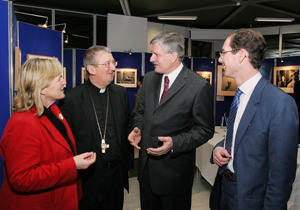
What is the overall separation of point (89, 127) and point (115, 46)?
24.4 feet

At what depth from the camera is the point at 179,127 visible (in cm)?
195

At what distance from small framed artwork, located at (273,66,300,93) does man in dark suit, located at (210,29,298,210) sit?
818 centimetres

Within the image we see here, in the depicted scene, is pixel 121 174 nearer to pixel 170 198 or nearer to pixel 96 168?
pixel 96 168

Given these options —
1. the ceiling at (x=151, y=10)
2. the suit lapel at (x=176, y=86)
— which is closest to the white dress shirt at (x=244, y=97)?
the suit lapel at (x=176, y=86)

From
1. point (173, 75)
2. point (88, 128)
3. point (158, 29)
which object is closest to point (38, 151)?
point (88, 128)

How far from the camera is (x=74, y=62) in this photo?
8.08m

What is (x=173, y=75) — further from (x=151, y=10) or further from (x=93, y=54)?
(x=151, y=10)

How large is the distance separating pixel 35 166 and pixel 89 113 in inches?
37.8

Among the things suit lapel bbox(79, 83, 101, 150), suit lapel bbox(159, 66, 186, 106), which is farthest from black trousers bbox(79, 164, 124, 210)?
suit lapel bbox(159, 66, 186, 106)

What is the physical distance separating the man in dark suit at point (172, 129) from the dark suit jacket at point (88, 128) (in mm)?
332

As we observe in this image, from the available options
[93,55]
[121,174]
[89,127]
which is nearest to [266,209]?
[121,174]

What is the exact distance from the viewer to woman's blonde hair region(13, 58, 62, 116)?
1.47 metres

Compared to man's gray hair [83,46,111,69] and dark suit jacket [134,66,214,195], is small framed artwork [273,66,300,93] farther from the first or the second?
man's gray hair [83,46,111,69]

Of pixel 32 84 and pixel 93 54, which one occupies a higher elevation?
pixel 93 54
